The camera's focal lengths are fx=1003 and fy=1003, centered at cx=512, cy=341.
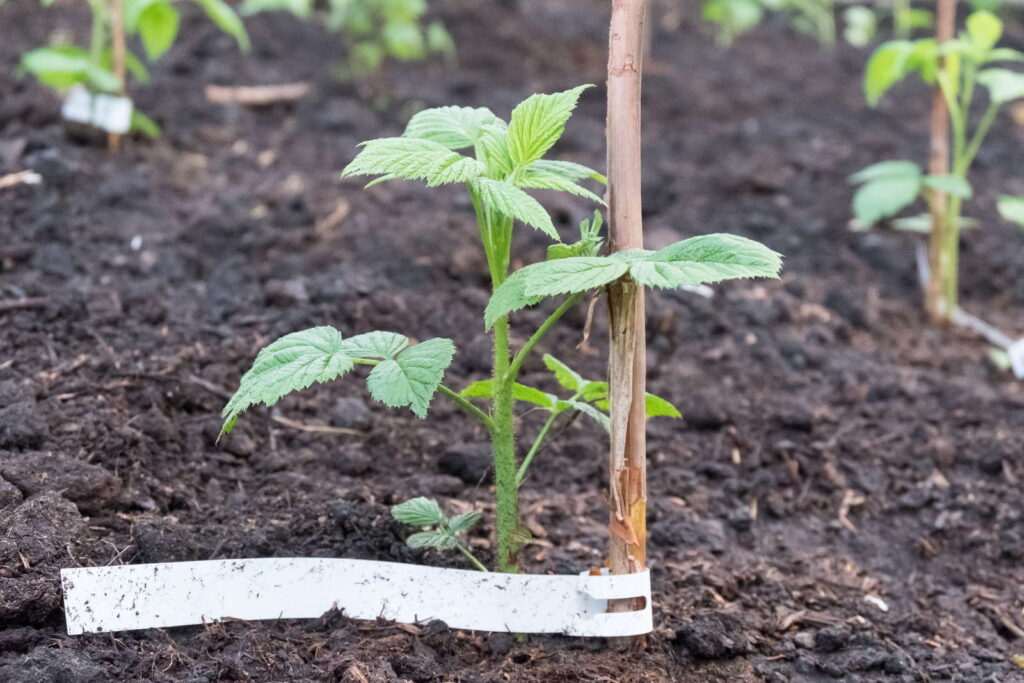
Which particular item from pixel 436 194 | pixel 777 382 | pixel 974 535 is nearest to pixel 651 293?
pixel 777 382

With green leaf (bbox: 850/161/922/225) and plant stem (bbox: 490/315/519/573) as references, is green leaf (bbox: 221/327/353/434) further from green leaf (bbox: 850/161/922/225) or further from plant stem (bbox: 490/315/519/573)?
green leaf (bbox: 850/161/922/225)

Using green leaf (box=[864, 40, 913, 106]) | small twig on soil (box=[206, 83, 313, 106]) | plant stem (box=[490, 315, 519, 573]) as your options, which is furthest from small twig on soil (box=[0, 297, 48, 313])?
green leaf (box=[864, 40, 913, 106])

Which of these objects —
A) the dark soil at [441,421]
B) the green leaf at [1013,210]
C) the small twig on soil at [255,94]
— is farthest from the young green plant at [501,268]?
the small twig on soil at [255,94]

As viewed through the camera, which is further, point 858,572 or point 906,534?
point 906,534

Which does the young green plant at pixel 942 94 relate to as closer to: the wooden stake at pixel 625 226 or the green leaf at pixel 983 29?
the green leaf at pixel 983 29

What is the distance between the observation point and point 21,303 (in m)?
2.49

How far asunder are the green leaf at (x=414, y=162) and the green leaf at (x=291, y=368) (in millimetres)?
274

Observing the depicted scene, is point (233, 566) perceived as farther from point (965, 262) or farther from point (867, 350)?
point (965, 262)

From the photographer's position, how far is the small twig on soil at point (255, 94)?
4371mm

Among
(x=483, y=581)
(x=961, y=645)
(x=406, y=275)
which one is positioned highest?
(x=406, y=275)

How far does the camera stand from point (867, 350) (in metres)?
3.24

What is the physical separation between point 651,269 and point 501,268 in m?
0.34

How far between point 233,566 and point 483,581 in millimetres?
436

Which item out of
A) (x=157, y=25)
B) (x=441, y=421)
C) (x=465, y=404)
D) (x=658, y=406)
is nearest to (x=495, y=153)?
(x=465, y=404)
